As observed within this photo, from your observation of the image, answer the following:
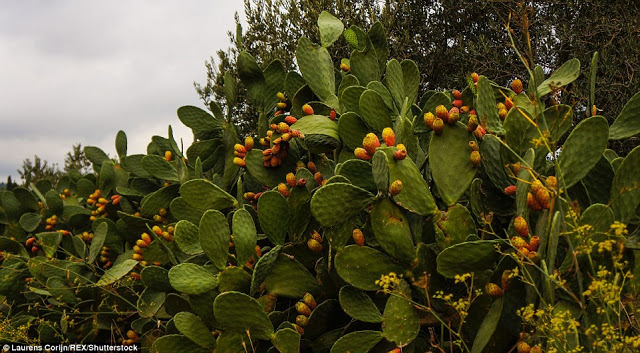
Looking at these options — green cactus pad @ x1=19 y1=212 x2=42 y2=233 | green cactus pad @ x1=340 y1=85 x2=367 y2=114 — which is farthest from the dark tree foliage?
green cactus pad @ x1=340 y1=85 x2=367 y2=114

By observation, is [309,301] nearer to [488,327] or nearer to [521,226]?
[488,327]

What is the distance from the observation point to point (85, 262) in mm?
3320

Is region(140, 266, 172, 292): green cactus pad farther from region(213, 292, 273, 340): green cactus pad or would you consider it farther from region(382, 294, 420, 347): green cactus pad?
region(382, 294, 420, 347): green cactus pad

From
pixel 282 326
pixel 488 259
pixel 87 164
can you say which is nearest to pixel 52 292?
pixel 282 326

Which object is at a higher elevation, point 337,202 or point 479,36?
point 479,36

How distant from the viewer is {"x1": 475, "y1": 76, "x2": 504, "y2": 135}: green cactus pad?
74.3 inches

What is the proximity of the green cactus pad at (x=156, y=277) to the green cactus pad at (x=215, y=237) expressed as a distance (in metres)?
0.56

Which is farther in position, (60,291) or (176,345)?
(60,291)

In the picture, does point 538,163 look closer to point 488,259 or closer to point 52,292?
point 488,259

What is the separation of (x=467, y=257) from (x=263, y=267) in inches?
28.7

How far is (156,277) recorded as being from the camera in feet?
8.76

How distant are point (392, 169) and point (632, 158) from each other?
673 mm

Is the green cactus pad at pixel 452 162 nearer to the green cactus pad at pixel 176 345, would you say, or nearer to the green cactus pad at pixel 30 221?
the green cactus pad at pixel 176 345

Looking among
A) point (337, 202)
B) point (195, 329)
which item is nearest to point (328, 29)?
point (337, 202)
